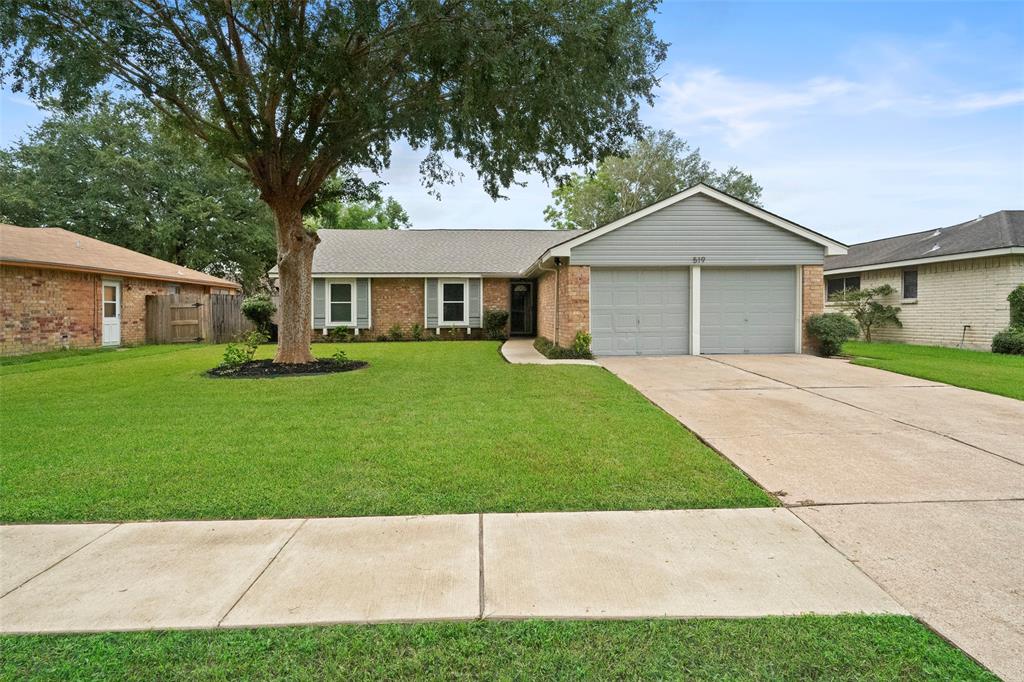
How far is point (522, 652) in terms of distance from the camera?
86.5 inches

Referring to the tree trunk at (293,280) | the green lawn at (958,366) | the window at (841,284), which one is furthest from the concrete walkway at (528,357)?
the window at (841,284)

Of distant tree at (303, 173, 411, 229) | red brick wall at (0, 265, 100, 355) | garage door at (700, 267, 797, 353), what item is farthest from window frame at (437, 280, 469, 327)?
distant tree at (303, 173, 411, 229)

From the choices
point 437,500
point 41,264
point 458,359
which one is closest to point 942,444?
point 437,500

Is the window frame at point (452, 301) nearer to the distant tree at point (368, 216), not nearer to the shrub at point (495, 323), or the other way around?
the shrub at point (495, 323)

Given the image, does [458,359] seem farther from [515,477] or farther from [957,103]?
[957,103]

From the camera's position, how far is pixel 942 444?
536 centimetres

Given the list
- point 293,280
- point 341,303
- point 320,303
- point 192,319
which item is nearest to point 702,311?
point 293,280

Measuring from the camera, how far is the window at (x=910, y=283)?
1780 centimetres

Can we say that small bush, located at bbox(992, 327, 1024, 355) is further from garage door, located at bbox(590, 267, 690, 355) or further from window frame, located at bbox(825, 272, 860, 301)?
garage door, located at bbox(590, 267, 690, 355)

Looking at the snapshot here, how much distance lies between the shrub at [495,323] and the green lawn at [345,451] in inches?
409

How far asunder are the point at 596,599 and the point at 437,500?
165cm

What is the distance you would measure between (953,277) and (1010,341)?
3.11 m

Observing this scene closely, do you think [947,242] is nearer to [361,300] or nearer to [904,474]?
[904,474]

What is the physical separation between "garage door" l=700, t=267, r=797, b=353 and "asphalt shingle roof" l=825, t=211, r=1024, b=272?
680 cm
